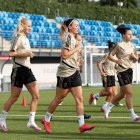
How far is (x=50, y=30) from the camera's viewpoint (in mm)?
36812

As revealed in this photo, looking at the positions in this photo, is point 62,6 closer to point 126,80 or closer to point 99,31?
point 99,31

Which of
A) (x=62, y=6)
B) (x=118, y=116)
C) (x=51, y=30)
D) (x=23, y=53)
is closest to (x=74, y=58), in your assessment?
(x=23, y=53)


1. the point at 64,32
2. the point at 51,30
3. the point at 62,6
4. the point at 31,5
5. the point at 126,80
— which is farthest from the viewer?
the point at 62,6

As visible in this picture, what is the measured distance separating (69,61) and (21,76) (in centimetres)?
95

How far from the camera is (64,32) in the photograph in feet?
29.6

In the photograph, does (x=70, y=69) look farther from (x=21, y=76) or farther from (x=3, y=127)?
(x=3, y=127)

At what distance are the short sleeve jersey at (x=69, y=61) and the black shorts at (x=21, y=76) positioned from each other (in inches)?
23.7

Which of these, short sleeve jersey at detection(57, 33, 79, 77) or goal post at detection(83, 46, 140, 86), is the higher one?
short sleeve jersey at detection(57, 33, 79, 77)

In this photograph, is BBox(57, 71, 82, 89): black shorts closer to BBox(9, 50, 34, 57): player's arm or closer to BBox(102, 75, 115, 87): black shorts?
BBox(9, 50, 34, 57): player's arm

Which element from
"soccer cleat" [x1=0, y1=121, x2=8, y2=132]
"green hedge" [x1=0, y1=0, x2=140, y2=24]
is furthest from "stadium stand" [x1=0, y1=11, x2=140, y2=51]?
"soccer cleat" [x1=0, y1=121, x2=8, y2=132]

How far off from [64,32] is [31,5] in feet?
108

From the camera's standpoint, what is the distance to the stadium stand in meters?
33.7

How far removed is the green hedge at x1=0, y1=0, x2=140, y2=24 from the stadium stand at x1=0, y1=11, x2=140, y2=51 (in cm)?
168

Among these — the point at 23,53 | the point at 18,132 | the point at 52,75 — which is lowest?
the point at 52,75
